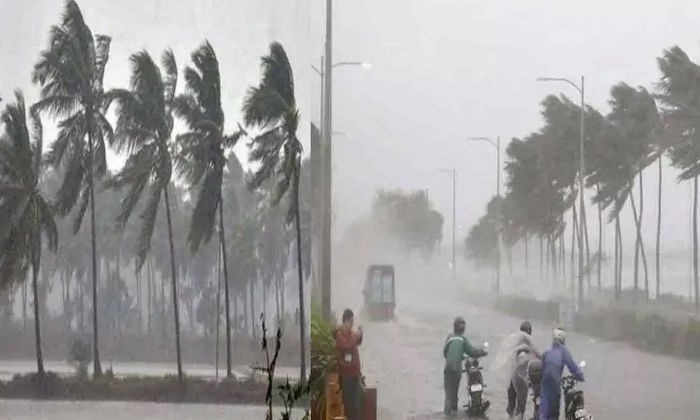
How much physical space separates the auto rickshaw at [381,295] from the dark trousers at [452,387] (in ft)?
0.74

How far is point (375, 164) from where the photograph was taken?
373cm

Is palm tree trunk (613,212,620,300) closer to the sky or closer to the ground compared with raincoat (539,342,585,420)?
closer to the sky

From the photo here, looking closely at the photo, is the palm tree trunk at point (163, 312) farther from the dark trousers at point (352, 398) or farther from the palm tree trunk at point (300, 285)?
the dark trousers at point (352, 398)

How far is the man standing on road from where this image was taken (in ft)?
12.2


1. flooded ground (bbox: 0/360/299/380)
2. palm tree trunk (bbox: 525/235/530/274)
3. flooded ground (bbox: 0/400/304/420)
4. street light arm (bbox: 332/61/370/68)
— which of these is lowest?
flooded ground (bbox: 0/400/304/420)

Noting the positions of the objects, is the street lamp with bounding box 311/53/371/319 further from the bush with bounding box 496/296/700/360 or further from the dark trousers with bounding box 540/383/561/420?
the dark trousers with bounding box 540/383/561/420

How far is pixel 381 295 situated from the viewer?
3.74m

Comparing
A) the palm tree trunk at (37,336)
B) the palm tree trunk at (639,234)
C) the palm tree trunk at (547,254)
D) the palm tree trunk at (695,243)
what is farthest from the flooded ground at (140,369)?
the palm tree trunk at (695,243)

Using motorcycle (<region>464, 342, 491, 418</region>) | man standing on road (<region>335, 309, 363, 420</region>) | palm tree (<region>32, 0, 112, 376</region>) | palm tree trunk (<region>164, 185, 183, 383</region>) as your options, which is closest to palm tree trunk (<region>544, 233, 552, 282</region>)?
motorcycle (<region>464, 342, 491, 418</region>)

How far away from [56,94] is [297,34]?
67 centimetres

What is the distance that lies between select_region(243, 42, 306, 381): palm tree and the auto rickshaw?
19 cm

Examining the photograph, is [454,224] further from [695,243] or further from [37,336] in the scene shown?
[37,336]

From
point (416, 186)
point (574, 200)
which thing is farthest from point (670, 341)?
point (416, 186)

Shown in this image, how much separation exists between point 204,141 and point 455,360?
911 millimetres
